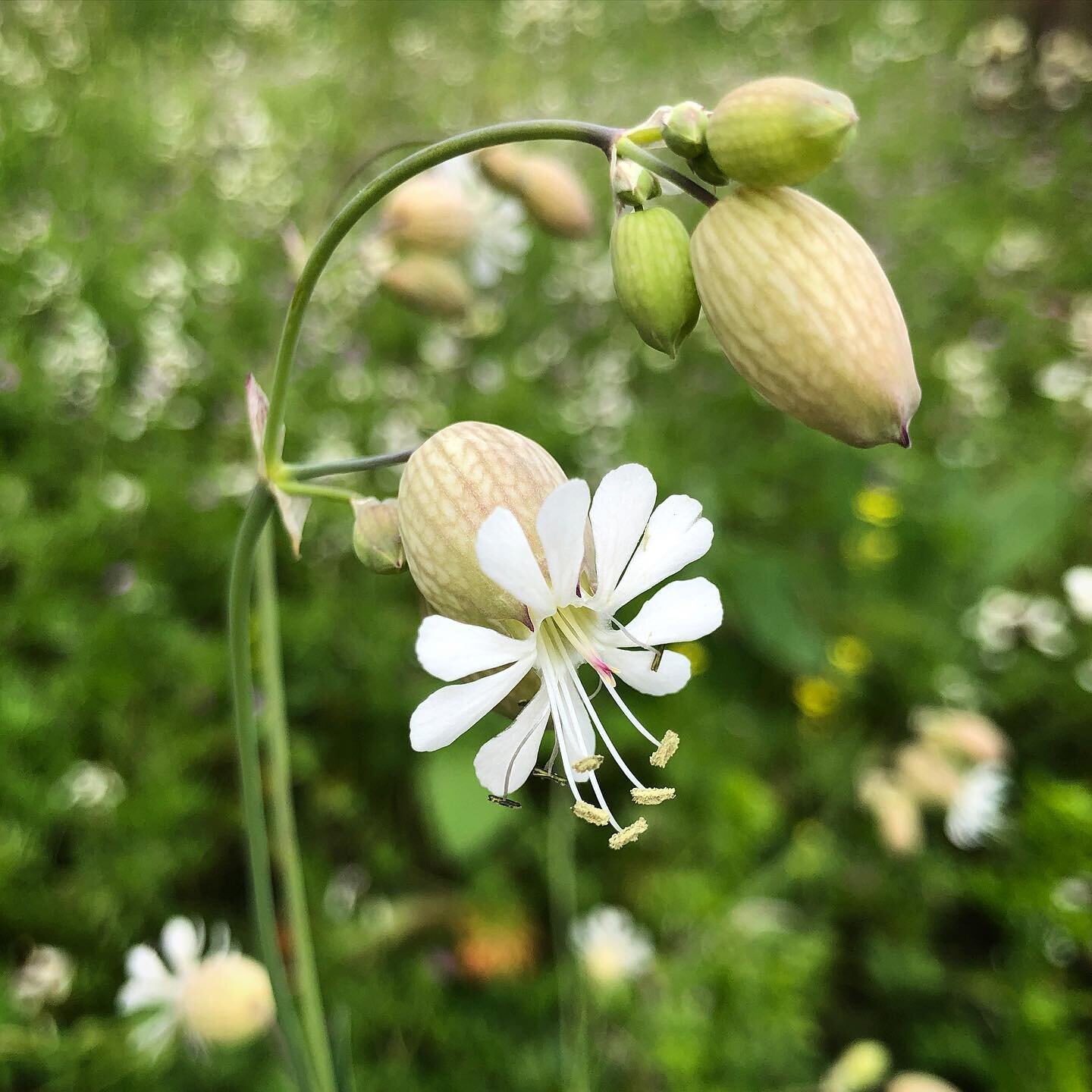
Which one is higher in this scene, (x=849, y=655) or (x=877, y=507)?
(x=877, y=507)

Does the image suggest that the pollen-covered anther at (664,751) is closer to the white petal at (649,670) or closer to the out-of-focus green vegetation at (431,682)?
the white petal at (649,670)

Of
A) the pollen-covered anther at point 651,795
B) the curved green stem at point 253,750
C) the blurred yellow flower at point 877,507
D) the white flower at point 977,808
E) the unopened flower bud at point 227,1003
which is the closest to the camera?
the pollen-covered anther at point 651,795

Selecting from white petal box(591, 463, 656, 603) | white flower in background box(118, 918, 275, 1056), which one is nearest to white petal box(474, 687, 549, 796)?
white petal box(591, 463, 656, 603)

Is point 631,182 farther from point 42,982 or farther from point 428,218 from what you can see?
point 42,982

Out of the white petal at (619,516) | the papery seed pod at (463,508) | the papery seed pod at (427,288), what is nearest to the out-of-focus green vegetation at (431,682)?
the papery seed pod at (427,288)

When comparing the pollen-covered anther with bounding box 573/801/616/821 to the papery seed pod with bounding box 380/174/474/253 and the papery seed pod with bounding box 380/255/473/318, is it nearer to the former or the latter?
the papery seed pod with bounding box 380/255/473/318

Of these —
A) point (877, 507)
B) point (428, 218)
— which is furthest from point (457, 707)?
point (877, 507)

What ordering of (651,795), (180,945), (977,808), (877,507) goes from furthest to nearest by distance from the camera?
(877,507), (977,808), (180,945), (651,795)

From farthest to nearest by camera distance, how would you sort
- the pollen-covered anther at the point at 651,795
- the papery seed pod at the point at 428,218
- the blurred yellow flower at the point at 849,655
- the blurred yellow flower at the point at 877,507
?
the blurred yellow flower at the point at 877,507
the blurred yellow flower at the point at 849,655
the papery seed pod at the point at 428,218
the pollen-covered anther at the point at 651,795
